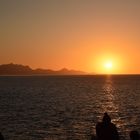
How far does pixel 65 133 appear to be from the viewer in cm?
4256

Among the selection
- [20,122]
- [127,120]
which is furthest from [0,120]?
[127,120]

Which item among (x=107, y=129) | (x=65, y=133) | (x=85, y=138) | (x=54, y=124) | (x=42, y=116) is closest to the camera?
(x=107, y=129)

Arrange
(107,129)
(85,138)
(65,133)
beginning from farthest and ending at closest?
(65,133)
(85,138)
(107,129)

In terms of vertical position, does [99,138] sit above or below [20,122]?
above

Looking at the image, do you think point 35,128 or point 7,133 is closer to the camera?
point 7,133

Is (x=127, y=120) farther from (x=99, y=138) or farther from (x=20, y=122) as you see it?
(x=99, y=138)

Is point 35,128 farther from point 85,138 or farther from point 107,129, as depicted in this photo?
point 107,129

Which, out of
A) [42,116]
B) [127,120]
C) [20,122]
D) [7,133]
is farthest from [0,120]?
[127,120]

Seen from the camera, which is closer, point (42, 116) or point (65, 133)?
point (65, 133)

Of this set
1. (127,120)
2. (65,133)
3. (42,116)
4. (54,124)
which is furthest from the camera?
(42,116)

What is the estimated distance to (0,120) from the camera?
54.5m

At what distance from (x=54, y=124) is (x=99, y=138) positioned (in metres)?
33.4

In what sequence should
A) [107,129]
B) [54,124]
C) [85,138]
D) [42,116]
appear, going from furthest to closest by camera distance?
[42,116]
[54,124]
[85,138]
[107,129]

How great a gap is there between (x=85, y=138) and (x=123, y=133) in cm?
524
